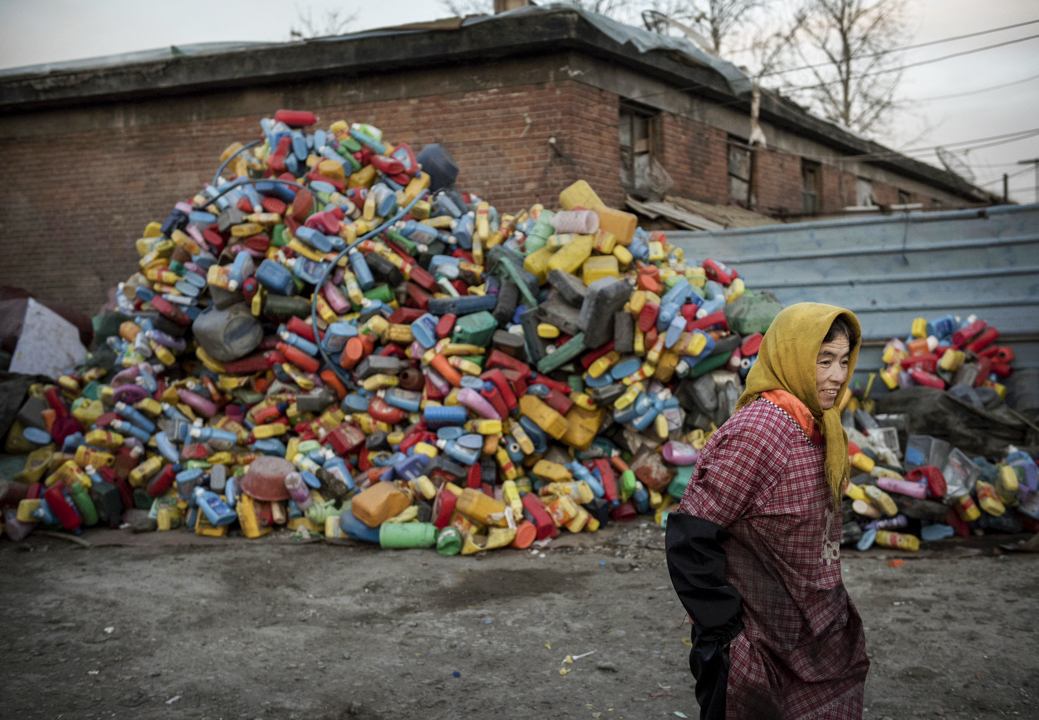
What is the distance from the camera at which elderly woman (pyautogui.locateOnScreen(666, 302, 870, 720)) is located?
1874 mm

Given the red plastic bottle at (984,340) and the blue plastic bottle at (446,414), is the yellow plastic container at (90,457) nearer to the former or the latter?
the blue plastic bottle at (446,414)

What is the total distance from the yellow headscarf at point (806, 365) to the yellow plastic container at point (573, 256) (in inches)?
169

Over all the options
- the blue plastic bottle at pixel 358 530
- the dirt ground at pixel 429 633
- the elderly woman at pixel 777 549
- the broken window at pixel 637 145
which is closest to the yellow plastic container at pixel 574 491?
the dirt ground at pixel 429 633

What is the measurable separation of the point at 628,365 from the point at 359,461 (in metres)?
2.49

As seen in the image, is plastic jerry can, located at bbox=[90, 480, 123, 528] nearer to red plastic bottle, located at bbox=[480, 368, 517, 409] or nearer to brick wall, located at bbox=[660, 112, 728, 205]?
red plastic bottle, located at bbox=[480, 368, 517, 409]

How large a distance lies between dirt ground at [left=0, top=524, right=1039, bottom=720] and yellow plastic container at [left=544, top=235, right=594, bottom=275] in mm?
2318

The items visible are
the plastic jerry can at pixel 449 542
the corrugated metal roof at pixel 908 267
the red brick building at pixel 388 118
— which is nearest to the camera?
the plastic jerry can at pixel 449 542

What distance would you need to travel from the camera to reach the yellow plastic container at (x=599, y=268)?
20.3 feet

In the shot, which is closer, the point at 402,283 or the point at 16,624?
the point at 16,624

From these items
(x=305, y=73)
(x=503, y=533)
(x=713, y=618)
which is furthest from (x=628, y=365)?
(x=305, y=73)

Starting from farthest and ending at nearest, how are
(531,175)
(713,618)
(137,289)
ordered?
1. (531,175)
2. (137,289)
3. (713,618)

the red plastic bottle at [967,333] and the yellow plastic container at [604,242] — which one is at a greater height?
the yellow plastic container at [604,242]

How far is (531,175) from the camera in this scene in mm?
9781

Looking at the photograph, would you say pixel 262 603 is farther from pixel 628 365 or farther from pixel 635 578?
pixel 628 365
